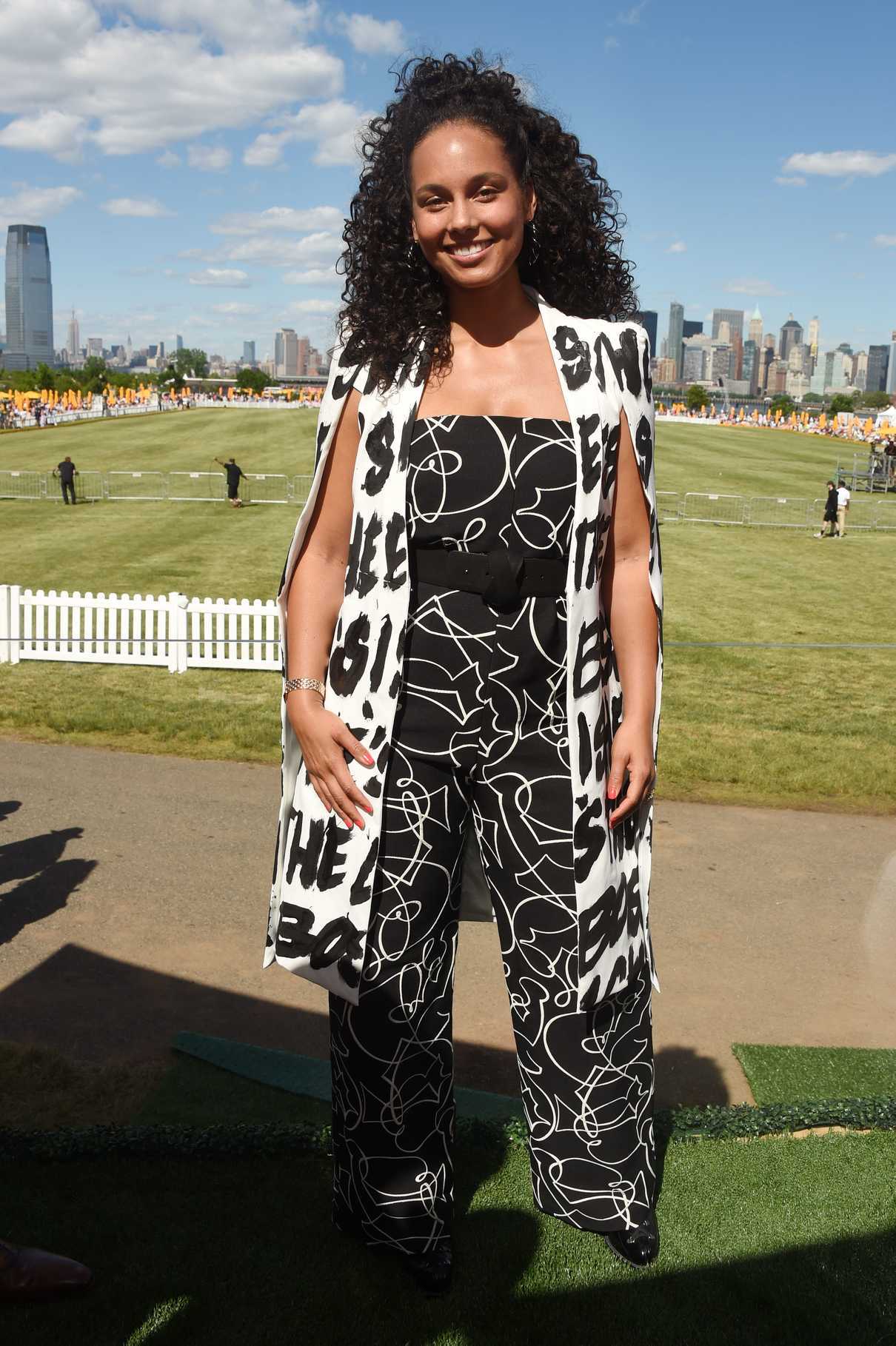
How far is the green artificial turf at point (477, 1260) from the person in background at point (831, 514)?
2621cm

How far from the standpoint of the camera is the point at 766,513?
1281 inches

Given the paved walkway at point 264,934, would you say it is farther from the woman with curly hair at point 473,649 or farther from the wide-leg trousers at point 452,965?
the woman with curly hair at point 473,649

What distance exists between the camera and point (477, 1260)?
3141mm

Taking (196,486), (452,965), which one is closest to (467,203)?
(452,965)

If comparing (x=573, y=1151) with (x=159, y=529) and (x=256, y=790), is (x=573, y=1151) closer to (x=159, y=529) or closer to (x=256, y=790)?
(x=256, y=790)

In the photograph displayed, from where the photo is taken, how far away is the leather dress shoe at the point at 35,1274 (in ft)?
9.48

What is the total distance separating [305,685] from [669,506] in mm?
31733

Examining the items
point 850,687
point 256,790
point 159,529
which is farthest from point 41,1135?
point 159,529

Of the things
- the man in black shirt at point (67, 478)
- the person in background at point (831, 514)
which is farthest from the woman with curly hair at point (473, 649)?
the man in black shirt at point (67, 478)

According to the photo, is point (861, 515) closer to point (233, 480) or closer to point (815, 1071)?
point (233, 480)

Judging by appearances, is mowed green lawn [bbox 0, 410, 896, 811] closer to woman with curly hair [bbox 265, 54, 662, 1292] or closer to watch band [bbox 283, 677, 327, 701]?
woman with curly hair [bbox 265, 54, 662, 1292]

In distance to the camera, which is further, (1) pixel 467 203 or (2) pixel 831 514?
(2) pixel 831 514

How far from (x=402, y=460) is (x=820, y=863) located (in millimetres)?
5240

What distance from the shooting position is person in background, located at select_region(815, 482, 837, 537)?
2814 centimetres
